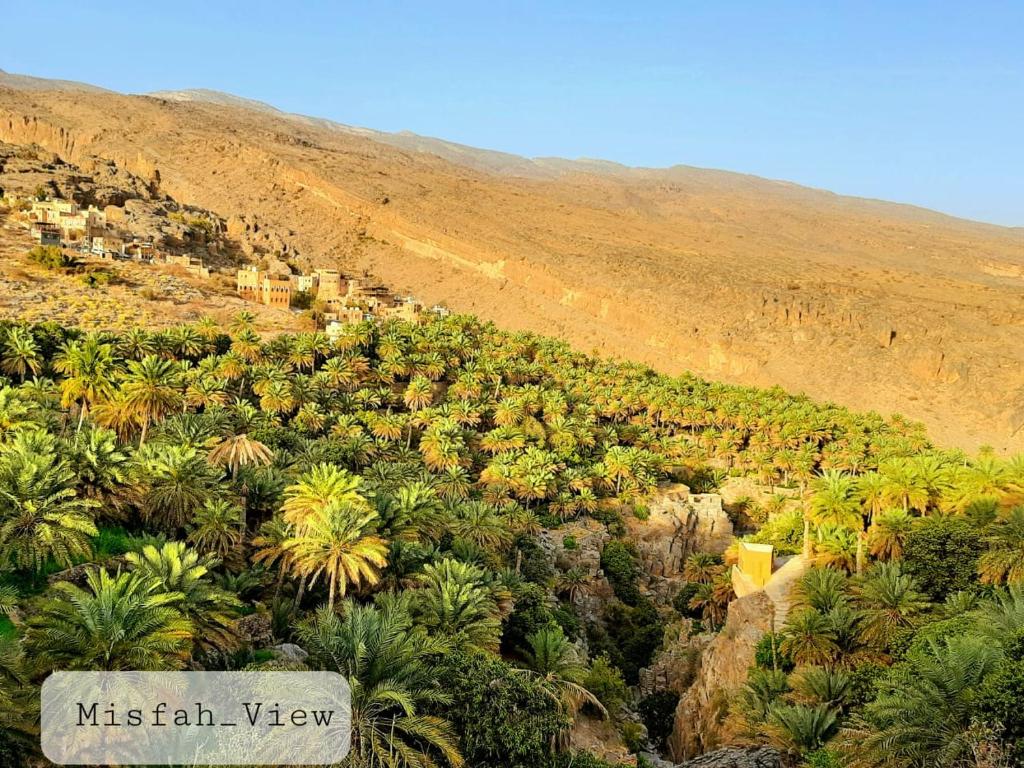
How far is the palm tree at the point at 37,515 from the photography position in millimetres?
15414

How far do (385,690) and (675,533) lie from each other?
32264 millimetres

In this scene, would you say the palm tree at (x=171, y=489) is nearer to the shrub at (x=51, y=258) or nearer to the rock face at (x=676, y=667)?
the rock face at (x=676, y=667)

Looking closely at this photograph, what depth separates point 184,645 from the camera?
1231cm

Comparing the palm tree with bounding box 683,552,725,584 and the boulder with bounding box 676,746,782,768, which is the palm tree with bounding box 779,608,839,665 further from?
the palm tree with bounding box 683,552,725,584

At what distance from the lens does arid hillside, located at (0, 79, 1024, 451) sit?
72562 mm

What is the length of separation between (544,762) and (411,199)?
10251 cm

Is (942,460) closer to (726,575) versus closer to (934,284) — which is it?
(726,575)

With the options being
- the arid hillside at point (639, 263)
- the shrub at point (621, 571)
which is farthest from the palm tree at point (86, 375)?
the arid hillside at point (639, 263)

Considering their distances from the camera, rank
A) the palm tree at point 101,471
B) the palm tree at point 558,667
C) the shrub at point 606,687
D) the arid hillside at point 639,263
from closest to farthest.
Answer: the palm tree at point 101,471 → the palm tree at point 558,667 → the shrub at point 606,687 → the arid hillside at point 639,263

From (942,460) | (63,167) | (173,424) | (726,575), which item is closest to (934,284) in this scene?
(942,460)

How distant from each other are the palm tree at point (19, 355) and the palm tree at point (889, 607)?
37449 millimetres

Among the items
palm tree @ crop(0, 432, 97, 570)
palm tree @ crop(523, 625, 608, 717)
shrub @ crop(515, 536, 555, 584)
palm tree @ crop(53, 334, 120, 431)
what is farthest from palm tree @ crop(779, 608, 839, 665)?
palm tree @ crop(53, 334, 120, 431)

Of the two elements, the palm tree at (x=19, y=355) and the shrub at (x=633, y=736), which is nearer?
the shrub at (x=633, y=736)

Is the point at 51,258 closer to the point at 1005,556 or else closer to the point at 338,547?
the point at 338,547
